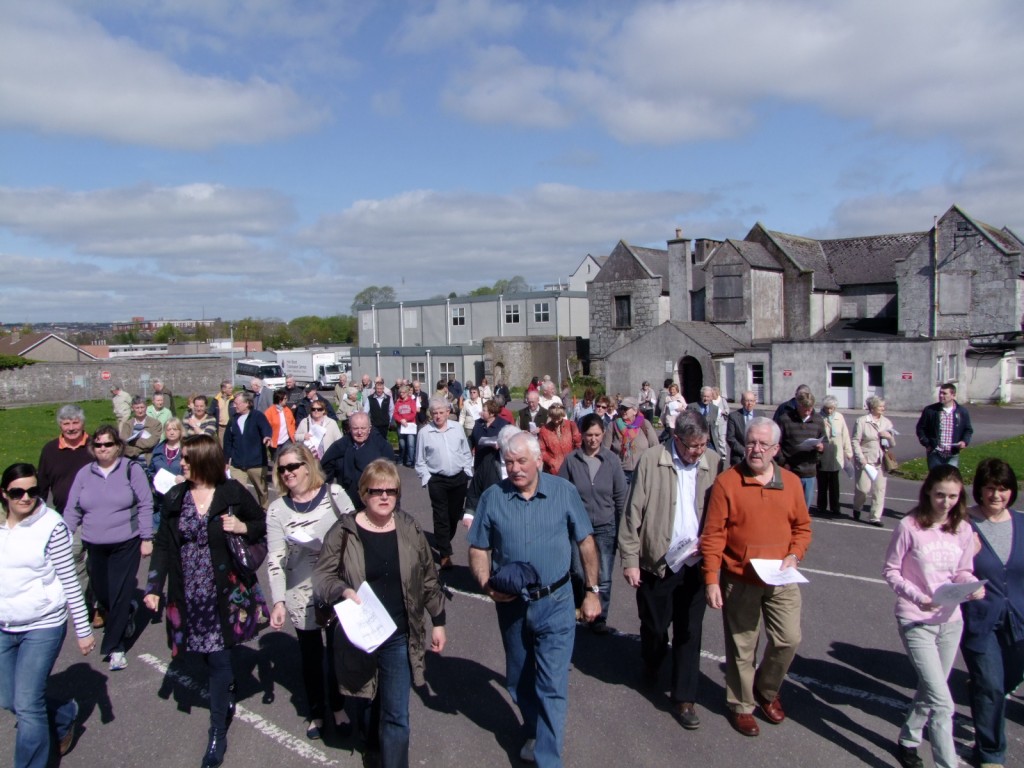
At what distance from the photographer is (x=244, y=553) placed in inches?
190

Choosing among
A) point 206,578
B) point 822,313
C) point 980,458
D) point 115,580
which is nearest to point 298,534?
point 206,578

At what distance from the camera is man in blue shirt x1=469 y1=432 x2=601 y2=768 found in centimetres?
439

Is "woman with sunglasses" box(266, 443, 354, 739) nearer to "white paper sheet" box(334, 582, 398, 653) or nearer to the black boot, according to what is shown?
the black boot

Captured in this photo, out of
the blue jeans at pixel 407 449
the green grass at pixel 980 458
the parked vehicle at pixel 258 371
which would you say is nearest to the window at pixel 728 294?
the green grass at pixel 980 458

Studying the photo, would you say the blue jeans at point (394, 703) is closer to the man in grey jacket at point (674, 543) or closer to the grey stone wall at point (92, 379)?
the man in grey jacket at point (674, 543)

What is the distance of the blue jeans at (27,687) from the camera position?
440 cm

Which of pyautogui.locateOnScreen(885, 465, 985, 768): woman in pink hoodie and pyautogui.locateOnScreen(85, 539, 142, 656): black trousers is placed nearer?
pyautogui.locateOnScreen(885, 465, 985, 768): woman in pink hoodie

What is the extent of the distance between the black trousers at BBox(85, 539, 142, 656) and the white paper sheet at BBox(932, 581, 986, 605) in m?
5.78

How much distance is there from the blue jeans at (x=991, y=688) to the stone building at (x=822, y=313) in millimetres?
27463

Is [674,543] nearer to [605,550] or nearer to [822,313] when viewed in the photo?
[605,550]

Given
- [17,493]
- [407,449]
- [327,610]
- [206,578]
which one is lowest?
Result: [407,449]

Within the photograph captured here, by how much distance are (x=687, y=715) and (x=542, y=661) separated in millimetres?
1227

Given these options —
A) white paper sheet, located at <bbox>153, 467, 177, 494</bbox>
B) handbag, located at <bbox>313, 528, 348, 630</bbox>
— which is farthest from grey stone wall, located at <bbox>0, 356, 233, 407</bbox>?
handbag, located at <bbox>313, 528, 348, 630</bbox>

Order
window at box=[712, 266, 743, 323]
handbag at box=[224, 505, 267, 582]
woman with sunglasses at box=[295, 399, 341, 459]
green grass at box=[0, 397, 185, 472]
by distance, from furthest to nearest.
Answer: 1. window at box=[712, 266, 743, 323]
2. green grass at box=[0, 397, 185, 472]
3. woman with sunglasses at box=[295, 399, 341, 459]
4. handbag at box=[224, 505, 267, 582]
